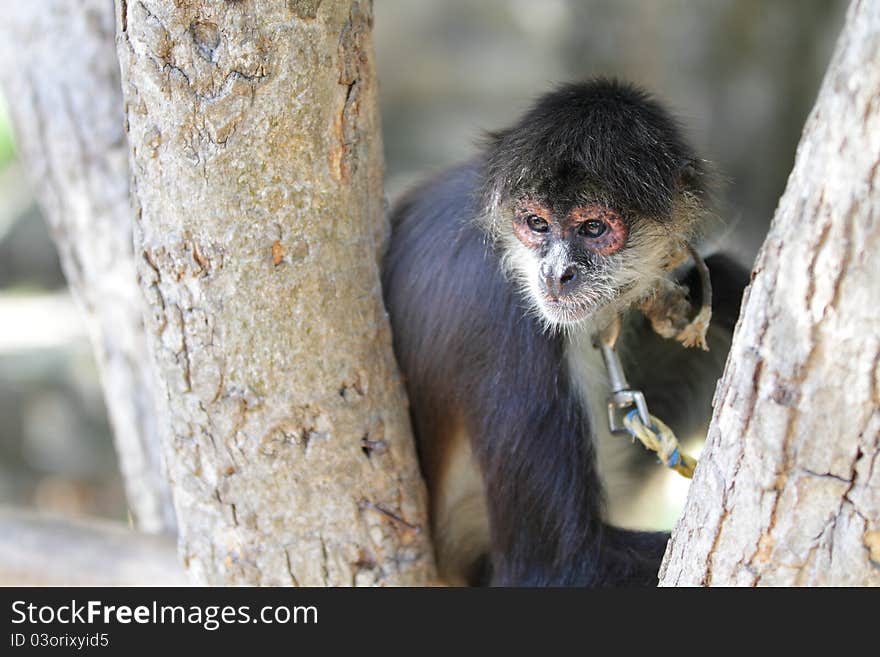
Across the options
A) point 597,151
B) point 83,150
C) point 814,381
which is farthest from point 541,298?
point 83,150

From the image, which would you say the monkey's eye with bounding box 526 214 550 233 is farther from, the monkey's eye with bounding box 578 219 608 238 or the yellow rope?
the yellow rope

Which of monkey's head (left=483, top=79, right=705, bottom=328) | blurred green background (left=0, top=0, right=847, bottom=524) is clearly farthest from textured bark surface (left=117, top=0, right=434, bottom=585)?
blurred green background (left=0, top=0, right=847, bottom=524)

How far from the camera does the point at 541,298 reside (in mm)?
3547

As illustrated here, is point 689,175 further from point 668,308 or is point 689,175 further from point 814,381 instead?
point 814,381

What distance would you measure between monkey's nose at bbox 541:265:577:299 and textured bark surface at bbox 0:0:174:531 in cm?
191

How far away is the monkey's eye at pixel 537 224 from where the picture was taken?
11.8ft

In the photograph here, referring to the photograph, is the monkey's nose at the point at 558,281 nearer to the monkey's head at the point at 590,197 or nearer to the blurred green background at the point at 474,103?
the monkey's head at the point at 590,197

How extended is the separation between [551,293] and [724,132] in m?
8.64

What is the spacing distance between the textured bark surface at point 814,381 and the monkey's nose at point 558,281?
115cm

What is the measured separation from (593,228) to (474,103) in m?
11.4

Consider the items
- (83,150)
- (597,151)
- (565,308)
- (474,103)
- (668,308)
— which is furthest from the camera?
(474,103)

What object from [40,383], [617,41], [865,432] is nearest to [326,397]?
[865,432]

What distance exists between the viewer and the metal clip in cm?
353

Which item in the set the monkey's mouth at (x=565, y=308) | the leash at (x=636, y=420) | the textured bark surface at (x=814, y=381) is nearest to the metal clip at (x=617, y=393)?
the leash at (x=636, y=420)
